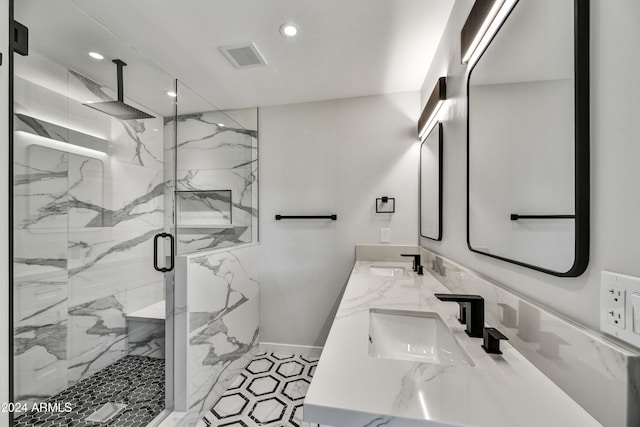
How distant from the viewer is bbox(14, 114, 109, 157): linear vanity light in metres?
1.08

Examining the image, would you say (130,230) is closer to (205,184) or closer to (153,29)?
(205,184)

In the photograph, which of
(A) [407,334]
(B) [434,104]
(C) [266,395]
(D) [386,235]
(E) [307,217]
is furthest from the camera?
(E) [307,217]

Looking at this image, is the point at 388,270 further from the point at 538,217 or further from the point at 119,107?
the point at 119,107

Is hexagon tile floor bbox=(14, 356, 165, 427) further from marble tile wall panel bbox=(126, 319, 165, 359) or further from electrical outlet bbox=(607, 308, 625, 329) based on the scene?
electrical outlet bbox=(607, 308, 625, 329)

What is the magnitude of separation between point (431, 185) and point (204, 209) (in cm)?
166

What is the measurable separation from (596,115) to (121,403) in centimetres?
232

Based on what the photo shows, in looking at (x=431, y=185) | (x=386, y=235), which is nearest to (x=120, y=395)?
(x=386, y=235)

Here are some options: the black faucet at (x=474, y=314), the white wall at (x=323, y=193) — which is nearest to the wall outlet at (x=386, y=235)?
the white wall at (x=323, y=193)

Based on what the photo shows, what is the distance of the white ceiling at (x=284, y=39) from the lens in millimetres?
1342

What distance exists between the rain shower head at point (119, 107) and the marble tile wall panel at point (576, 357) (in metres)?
2.08

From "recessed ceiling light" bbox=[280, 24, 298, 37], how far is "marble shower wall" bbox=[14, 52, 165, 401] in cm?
98
